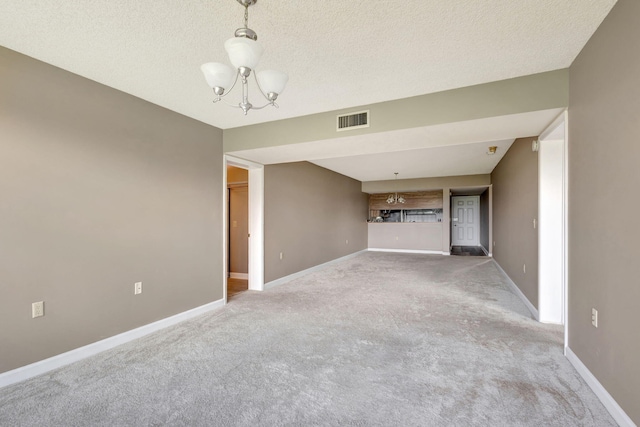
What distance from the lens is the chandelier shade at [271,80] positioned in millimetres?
1629

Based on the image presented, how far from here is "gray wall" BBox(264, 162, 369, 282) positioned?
4.92 metres

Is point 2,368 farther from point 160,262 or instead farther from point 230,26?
point 230,26

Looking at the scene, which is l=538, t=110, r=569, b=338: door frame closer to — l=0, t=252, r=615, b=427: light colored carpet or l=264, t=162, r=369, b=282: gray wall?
l=0, t=252, r=615, b=427: light colored carpet

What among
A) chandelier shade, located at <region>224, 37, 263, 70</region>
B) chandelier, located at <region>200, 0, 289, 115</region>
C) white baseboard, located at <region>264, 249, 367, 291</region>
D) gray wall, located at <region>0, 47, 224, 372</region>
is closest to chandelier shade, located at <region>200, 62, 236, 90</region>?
chandelier, located at <region>200, 0, 289, 115</region>

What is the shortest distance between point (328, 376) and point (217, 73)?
2161 millimetres

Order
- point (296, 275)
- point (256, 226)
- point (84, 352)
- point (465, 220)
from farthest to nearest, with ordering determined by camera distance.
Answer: point (465, 220)
point (296, 275)
point (256, 226)
point (84, 352)

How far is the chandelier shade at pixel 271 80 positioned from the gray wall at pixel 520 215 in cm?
321

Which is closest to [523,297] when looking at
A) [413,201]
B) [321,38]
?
[321,38]

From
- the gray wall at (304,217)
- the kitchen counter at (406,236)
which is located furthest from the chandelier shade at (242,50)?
the kitchen counter at (406,236)

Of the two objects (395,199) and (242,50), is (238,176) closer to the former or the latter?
(242,50)

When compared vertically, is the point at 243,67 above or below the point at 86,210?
above

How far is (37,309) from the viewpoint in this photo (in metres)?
2.20

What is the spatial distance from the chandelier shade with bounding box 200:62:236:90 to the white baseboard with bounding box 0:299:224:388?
8.11 ft

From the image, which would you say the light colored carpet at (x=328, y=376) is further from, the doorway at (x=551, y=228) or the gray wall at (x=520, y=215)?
the gray wall at (x=520, y=215)
